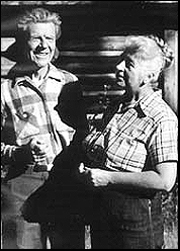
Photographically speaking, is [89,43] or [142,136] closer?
→ [142,136]

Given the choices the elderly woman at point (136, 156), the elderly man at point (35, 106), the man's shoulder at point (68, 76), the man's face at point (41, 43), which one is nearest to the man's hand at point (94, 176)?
the elderly woman at point (136, 156)

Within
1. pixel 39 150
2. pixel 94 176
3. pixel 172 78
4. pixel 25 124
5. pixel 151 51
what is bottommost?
pixel 94 176

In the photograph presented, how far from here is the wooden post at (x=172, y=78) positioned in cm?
407

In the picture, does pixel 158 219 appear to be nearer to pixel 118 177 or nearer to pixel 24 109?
pixel 118 177

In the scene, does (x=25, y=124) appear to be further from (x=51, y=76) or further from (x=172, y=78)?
(x=172, y=78)

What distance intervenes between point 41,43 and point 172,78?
577mm

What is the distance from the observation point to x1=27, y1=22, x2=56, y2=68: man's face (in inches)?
158

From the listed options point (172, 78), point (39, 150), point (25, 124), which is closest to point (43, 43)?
point (25, 124)

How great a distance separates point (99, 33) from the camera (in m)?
4.08

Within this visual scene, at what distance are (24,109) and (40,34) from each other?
12.7 inches

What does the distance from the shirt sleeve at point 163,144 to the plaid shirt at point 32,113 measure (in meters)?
0.38

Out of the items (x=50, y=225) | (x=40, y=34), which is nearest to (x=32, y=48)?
(x=40, y=34)

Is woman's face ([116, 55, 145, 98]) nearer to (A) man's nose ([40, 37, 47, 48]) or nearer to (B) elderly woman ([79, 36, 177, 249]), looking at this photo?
(B) elderly woman ([79, 36, 177, 249])

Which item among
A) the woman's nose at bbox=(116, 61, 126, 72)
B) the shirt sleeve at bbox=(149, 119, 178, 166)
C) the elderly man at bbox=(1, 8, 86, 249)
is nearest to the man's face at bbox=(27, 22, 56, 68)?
the elderly man at bbox=(1, 8, 86, 249)
